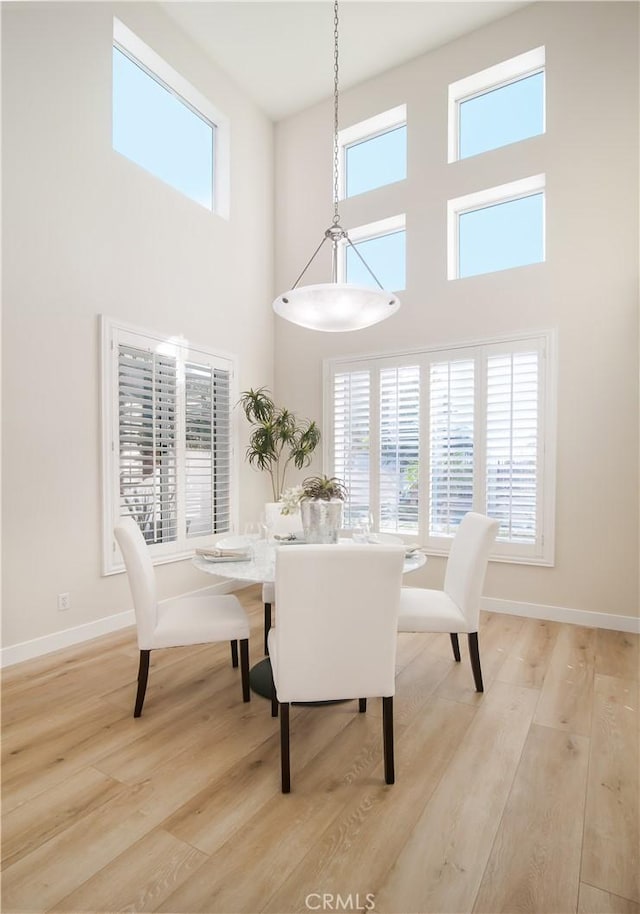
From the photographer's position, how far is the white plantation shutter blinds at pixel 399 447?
440 cm

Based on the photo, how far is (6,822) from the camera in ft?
5.34

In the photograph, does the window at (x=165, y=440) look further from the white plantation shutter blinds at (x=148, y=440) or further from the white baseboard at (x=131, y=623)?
the white baseboard at (x=131, y=623)

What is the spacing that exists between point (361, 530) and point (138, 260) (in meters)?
2.81

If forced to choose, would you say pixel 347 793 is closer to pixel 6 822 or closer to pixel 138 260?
pixel 6 822

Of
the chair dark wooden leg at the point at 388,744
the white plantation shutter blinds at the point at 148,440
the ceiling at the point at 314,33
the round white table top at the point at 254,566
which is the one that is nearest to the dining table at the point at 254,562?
the round white table top at the point at 254,566

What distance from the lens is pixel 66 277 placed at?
10.6ft

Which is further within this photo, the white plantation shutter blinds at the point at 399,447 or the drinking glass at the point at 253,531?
the white plantation shutter blinds at the point at 399,447

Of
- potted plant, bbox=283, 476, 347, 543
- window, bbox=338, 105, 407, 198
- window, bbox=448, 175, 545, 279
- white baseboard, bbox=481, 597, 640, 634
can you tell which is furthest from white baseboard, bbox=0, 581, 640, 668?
window, bbox=338, 105, 407, 198

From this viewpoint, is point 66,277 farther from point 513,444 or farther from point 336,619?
point 513,444

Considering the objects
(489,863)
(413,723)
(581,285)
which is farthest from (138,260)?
(489,863)

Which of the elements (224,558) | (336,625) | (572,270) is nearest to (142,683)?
(224,558)

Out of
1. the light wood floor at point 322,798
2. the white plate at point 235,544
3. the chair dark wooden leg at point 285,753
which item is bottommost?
the light wood floor at point 322,798

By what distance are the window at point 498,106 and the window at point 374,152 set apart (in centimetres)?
51

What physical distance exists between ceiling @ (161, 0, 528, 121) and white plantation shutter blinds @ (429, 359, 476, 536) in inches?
116
